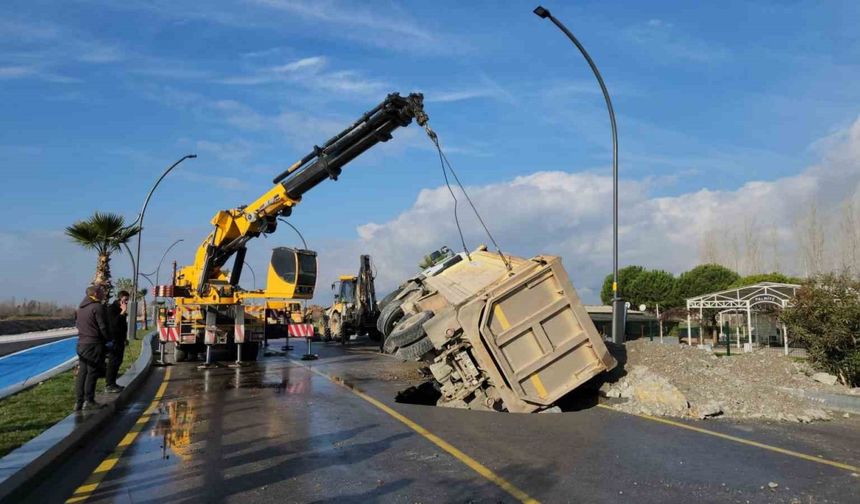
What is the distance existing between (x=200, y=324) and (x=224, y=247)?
2.35 meters

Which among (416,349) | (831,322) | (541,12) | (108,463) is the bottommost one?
(108,463)

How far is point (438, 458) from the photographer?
21.5 ft

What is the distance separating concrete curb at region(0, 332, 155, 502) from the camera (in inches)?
210

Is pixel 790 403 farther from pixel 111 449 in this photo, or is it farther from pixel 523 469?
pixel 111 449

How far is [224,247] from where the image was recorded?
18438 millimetres

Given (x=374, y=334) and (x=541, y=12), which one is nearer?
(x=541, y=12)

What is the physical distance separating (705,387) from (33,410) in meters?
10.5

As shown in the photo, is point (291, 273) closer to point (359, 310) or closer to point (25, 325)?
point (359, 310)

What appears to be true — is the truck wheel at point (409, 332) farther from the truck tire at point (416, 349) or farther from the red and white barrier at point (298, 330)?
the red and white barrier at point (298, 330)

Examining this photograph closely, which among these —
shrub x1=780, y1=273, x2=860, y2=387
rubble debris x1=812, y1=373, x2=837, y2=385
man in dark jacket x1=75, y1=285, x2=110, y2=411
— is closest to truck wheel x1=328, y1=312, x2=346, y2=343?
man in dark jacket x1=75, y1=285, x2=110, y2=411

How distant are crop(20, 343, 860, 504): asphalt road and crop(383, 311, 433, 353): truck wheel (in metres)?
1.00

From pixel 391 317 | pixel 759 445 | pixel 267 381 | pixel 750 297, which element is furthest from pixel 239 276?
pixel 750 297

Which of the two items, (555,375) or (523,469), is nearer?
(523,469)

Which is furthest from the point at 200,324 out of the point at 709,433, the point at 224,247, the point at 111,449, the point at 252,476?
the point at 709,433
